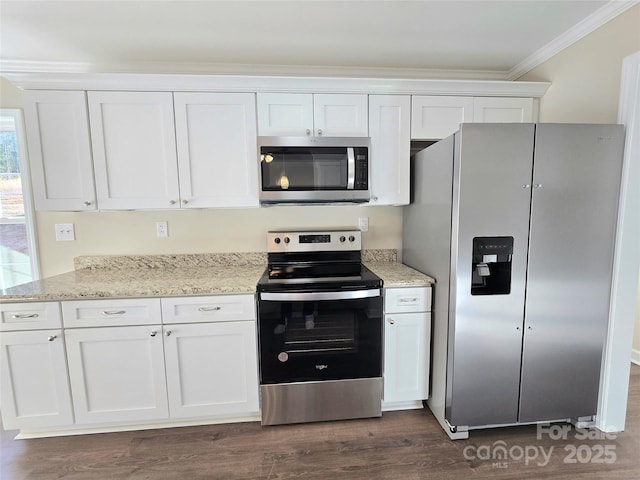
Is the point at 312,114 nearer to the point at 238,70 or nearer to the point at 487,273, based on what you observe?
the point at 238,70

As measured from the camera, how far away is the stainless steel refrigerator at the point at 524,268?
155 cm

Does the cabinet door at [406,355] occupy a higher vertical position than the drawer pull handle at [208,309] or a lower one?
lower

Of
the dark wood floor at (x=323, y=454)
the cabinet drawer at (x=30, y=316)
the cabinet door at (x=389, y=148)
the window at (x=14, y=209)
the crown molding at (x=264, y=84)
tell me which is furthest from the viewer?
the window at (x=14, y=209)

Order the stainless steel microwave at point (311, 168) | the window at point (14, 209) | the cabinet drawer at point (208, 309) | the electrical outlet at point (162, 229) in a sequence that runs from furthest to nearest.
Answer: the electrical outlet at point (162, 229) < the window at point (14, 209) < the stainless steel microwave at point (311, 168) < the cabinet drawer at point (208, 309)

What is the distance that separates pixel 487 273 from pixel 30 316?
2534mm

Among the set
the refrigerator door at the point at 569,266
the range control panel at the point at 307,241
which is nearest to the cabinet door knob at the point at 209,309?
the range control panel at the point at 307,241

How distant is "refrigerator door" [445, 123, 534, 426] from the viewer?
5.04 feet

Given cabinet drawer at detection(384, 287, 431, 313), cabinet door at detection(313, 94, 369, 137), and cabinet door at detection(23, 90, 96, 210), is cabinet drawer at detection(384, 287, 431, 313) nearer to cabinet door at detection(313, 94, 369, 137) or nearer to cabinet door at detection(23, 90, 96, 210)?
cabinet door at detection(313, 94, 369, 137)

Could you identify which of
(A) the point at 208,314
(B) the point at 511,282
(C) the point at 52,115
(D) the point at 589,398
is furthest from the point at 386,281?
(C) the point at 52,115

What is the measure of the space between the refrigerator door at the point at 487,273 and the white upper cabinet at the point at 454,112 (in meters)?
0.61

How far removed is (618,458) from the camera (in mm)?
1572

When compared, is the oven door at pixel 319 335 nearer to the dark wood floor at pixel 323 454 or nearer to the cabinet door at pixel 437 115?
the dark wood floor at pixel 323 454

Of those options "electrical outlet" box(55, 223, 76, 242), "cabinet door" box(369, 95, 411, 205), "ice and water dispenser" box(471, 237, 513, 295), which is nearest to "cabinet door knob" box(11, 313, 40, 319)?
"electrical outlet" box(55, 223, 76, 242)

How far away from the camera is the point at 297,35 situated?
6.12 ft
